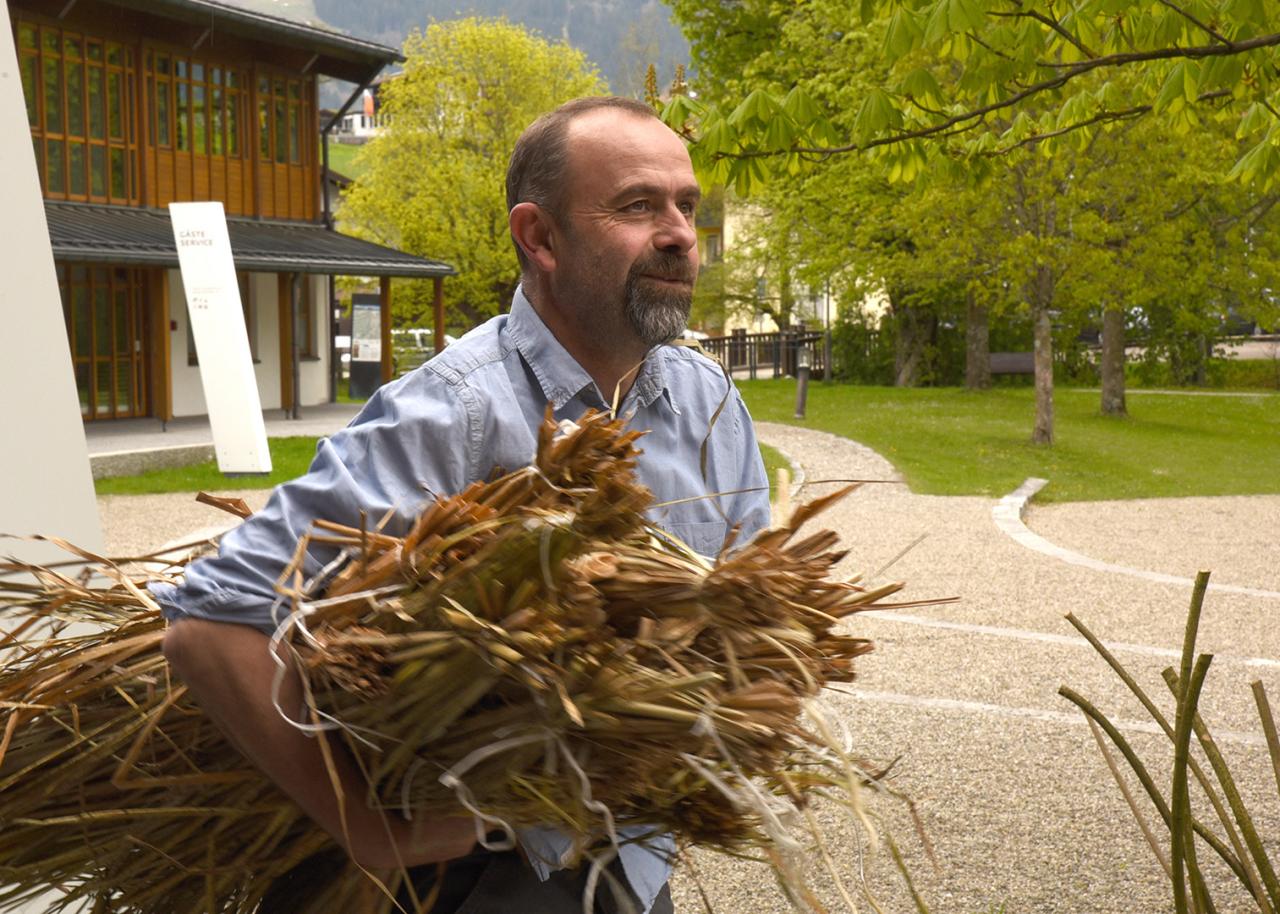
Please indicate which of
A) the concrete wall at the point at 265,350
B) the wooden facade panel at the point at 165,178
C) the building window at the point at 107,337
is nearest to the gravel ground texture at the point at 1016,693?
the building window at the point at 107,337

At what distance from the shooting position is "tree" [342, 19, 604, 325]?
4100 centimetres

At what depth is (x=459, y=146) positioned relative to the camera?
140 ft

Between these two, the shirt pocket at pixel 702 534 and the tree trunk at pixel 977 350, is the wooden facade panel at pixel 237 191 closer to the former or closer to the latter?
the tree trunk at pixel 977 350

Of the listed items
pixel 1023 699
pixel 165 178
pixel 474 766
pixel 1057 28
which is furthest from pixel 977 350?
pixel 474 766

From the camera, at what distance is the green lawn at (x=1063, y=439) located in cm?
1762

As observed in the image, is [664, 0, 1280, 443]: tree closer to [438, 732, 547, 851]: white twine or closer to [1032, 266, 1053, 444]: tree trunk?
[438, 732, 547, 851]: white twine

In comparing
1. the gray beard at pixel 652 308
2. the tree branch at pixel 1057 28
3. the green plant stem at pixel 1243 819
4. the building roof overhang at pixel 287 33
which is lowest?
the green plant stem at pixel 1243 819

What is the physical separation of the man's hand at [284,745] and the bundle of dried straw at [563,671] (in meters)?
0.03

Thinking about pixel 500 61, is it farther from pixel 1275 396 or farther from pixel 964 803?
pixel 964 803

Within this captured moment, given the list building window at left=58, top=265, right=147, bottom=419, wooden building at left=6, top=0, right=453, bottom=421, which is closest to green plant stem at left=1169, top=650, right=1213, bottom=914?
wooden building at left=6, top=0, right=453, bottom=421

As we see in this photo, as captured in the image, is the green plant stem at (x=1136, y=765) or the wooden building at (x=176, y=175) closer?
the green plant stem at (x=1136, y=765)

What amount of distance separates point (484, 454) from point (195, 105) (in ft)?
89.3

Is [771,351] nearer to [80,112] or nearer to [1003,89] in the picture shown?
[80,112]

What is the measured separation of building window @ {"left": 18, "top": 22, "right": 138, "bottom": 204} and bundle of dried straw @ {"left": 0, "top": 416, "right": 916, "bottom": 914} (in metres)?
24.4
